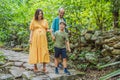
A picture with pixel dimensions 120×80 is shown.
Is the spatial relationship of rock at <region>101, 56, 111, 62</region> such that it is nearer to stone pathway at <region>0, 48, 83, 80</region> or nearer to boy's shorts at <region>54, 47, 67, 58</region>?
stone pathway at <region>0, 48, 83, 80</region>

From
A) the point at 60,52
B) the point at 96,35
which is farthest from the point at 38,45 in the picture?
the point at 96,35

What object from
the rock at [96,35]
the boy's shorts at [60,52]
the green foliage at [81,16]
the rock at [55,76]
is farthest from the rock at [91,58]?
the rock at [55,76]

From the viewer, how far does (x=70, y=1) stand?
736cm

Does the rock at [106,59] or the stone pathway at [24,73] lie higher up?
the rock at [106,59]

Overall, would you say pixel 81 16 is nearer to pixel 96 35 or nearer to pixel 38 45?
pixel 96 35

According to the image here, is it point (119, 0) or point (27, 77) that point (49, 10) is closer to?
point (119, 0)

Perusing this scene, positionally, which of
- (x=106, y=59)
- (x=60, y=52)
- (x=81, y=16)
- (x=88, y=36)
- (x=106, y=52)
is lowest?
(x=106, y=59)

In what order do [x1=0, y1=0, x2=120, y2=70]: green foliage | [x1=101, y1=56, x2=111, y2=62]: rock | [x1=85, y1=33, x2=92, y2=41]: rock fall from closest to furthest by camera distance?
[x1=101, y1=56, x2=111, y2=62]: rock
[x1=0, y1=0, x2=120, y2=70]: green foliage
[x1=85, y1=33, x2=92, y2=41]: rock

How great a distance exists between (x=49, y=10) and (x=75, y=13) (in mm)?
1622

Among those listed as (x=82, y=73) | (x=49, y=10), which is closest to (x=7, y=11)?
(x=49, y=10)

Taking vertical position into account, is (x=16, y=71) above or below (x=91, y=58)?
below

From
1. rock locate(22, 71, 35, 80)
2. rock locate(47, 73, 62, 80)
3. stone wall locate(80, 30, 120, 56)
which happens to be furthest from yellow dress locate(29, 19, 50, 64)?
stone wall locate(80, 30, 120, 56)

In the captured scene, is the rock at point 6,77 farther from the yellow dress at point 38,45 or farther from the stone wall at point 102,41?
the stone wall at point 102,41

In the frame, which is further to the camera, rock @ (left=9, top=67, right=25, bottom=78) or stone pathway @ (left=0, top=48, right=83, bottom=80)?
rock @ (left=9, top=67, right=25, bottom=78)
